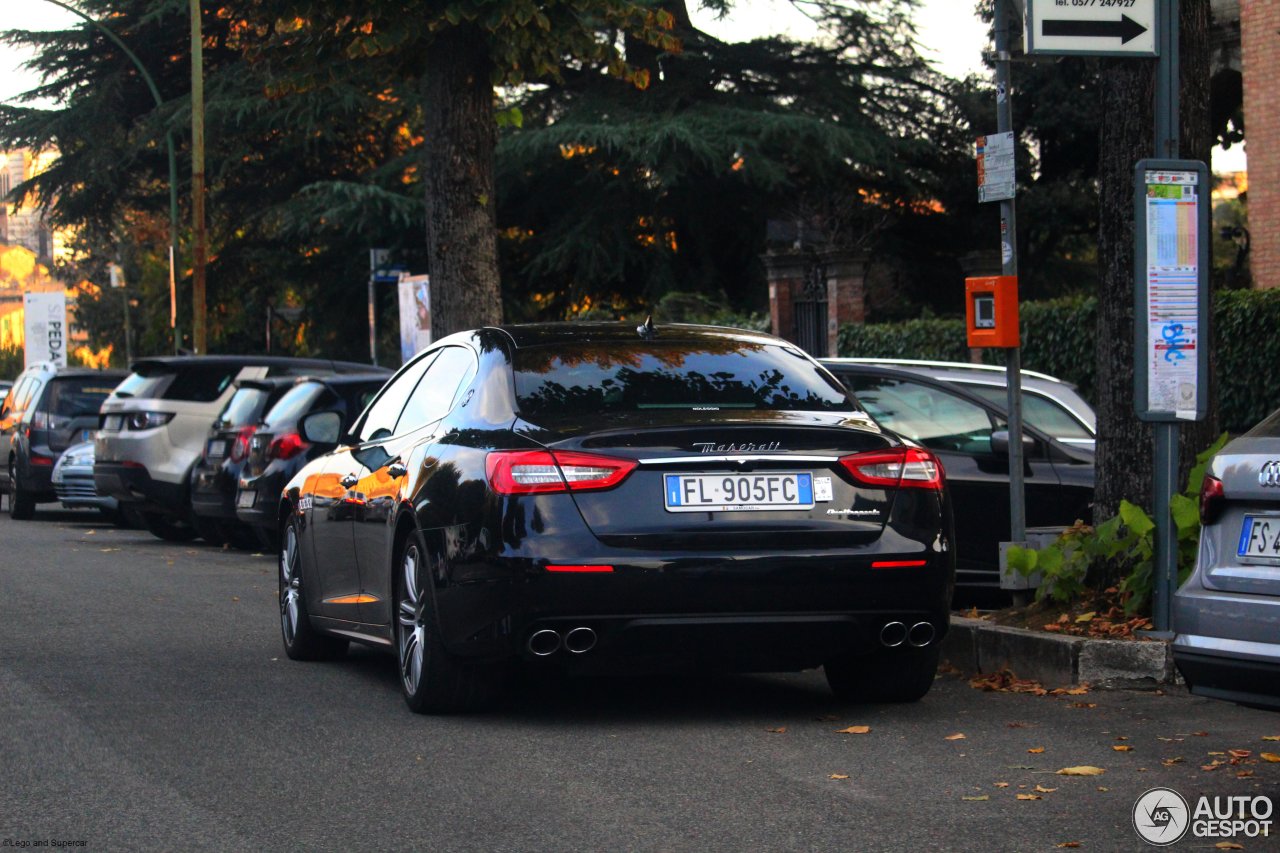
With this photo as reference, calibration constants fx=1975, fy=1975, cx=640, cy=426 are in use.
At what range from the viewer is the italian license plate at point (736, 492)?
688cm

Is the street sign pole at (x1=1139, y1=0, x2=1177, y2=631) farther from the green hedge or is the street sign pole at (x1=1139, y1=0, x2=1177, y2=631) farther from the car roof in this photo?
the green hedge

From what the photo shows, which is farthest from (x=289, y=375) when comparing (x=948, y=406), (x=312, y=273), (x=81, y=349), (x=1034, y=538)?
(x=81, y=349)

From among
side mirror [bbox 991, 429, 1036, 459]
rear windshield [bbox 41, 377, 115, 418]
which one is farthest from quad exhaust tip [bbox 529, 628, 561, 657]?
rear windshield [bbox 41, 377, 115, 418]

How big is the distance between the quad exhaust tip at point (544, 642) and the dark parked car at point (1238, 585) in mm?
2131

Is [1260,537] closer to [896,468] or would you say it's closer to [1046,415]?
[896,468]

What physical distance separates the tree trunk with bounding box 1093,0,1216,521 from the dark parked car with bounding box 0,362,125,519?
1685cm

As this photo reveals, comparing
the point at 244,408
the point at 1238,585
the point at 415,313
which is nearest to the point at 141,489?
the point at 244,408

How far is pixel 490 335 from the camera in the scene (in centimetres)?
800

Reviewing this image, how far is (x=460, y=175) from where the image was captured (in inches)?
685

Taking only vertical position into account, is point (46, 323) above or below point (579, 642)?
above

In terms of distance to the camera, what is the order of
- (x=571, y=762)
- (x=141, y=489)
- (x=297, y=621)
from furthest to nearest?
1. (x=141, y=489)
2. (x=297, y=621)
3. (x=571, y=762)

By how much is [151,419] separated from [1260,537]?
14.9 m

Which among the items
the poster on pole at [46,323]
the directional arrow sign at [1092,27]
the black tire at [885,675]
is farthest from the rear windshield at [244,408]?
the poster on pole at [46,323]

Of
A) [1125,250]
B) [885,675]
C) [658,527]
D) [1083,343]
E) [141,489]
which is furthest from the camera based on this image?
[1083,343]
